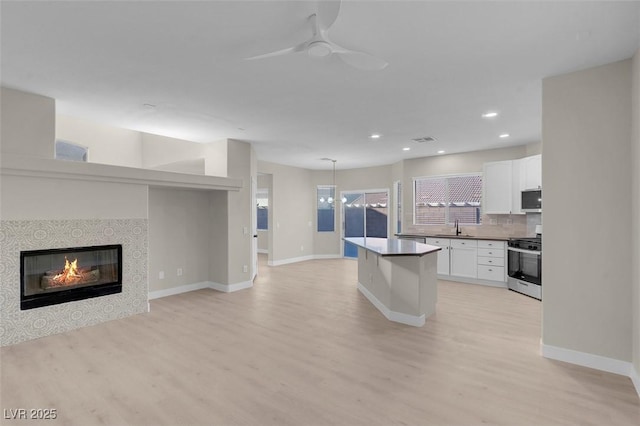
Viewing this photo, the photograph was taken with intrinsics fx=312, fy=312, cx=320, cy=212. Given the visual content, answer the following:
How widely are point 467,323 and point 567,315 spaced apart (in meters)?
1.22

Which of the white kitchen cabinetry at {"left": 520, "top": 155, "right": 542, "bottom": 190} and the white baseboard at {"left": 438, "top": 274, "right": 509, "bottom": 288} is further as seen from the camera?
the white baseboard at {"left": 438, "top": 274, "right": 509, "bottom": 288}

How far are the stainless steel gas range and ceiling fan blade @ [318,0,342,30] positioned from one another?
4.98 metres

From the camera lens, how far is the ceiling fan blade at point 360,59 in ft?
7.08

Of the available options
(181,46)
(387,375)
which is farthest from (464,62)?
(387,375)

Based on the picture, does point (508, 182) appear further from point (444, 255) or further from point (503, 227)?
point (444, 255)

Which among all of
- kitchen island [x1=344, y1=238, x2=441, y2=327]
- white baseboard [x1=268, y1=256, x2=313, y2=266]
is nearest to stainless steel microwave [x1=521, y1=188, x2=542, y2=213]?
kitchen island [x1=344, y1=238, x2=441, y2=327]

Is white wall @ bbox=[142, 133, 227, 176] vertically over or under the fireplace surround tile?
over

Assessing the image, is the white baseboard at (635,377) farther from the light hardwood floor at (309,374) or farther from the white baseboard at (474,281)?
the white baseboard at (474,281)

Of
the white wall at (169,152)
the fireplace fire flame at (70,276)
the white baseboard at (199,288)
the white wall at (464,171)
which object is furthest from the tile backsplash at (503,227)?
the fireplace fire flame at (70,276)

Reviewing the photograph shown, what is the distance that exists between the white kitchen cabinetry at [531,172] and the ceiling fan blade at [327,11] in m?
5.08

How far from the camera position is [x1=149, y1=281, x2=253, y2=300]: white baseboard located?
5.30 meters

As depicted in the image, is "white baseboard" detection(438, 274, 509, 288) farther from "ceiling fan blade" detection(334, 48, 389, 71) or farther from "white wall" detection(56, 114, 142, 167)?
"white wall" detection(56, 114, 142, 167)

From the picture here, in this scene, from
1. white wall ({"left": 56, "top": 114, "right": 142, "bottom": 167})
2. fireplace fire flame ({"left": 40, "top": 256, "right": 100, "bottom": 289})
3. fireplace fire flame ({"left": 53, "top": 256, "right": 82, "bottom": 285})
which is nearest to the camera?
fireplace fire flame ({"left": 40, "top": 256, "right": 100, "bottom": 289})

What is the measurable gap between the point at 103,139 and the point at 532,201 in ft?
25.4
